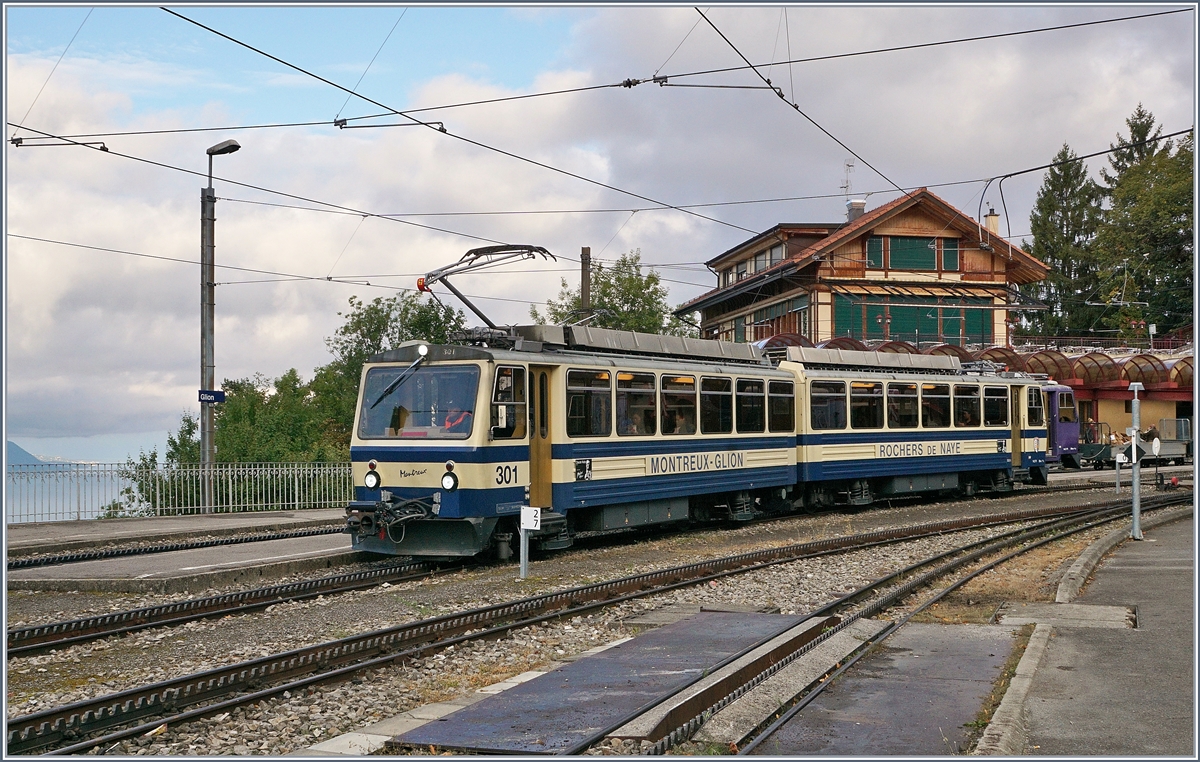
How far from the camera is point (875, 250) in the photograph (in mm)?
46438

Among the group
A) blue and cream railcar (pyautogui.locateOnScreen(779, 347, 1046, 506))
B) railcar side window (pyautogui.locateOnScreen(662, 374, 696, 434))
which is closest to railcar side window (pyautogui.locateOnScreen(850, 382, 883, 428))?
blue and cream railcar (pyautogui.locateOnScreen(779, 347, 1046, 506))

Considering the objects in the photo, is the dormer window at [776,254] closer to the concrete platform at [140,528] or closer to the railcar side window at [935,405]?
the railcar side window at [935,405]

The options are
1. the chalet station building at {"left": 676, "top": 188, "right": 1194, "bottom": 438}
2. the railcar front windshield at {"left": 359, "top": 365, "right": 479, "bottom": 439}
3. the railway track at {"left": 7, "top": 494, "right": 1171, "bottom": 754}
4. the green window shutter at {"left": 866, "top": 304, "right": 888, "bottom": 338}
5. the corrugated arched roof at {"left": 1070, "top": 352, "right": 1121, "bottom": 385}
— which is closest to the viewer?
the railway track at {"left": 7, "top": 494, "right": 1171, "bottom": 754}

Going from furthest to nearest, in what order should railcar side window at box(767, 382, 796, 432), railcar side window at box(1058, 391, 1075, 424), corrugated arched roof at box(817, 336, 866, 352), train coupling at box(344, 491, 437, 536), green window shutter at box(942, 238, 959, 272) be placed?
green window shutter at box(942, 238, 959, 272), railcar side window at box(1058, 391, 1075, 424), corrugated arched roof at box(817, 336, 866, 352), railcar side window at box(767, 382, 796, 432), train coupling at box(344, 491, 437, 536)

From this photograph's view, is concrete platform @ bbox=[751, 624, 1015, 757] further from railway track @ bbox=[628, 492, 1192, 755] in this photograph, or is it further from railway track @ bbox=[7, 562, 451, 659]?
railway track @ bbox=[7, 562, 451, 659]

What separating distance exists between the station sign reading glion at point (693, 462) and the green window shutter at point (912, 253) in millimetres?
28572

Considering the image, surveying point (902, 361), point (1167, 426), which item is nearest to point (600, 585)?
point (902, 361)

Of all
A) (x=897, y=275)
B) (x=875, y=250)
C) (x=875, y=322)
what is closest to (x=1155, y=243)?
(x=897, y=275)

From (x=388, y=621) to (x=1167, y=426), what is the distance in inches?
1804

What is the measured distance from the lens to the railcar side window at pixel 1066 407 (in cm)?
3822

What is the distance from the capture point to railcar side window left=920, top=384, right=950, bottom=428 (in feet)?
83.6

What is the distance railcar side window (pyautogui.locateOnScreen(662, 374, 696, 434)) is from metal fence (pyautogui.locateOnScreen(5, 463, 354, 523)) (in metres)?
5.22

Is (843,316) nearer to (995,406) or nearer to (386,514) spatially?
(995,406)

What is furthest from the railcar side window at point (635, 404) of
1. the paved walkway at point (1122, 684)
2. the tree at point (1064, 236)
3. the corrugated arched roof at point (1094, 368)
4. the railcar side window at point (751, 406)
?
the tree at point (1064, 236)
